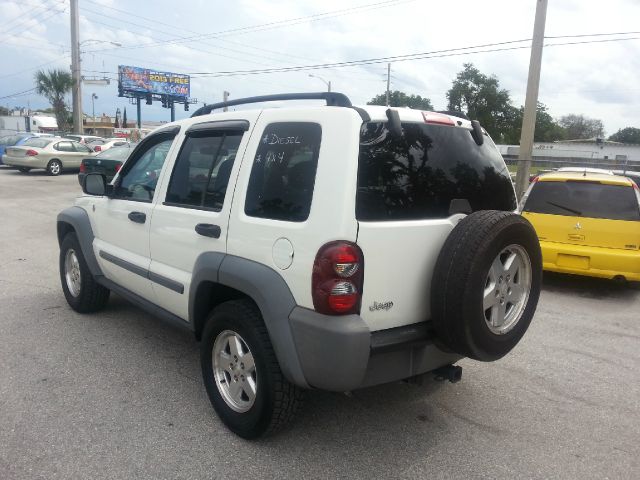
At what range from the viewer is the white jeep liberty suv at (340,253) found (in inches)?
104

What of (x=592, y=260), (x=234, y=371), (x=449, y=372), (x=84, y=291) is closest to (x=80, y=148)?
(x=84, y=291)

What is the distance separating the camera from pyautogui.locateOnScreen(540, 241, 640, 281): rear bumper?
20.8 ft

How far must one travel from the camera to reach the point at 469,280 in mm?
2736

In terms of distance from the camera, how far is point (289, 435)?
3211 millimetres

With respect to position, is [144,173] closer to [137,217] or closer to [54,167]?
[137,217]

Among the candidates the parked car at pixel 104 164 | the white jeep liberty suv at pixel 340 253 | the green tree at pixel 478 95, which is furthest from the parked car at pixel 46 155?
the green tree at pixel 478 95

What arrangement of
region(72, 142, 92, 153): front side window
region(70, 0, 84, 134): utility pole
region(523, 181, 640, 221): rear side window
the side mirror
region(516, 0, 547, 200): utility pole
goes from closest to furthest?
the side mirror → region(523, 181, 640, 221): rear side window → region(516, 0, 547, 200): utility pole → region(72, 142, 92, 153): front side window → region(70, 0, 84, 134): utility pole

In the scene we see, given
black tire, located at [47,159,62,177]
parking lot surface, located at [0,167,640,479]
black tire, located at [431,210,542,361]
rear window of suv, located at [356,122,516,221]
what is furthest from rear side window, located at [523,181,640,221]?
black tire, located at [47,159,62,177]

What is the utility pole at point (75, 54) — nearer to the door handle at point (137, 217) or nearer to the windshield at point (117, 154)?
the windshield at point (117, 154)

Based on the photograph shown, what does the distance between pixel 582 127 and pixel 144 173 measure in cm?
12187

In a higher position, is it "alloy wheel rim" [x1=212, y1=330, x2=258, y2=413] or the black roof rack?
the black roof rack

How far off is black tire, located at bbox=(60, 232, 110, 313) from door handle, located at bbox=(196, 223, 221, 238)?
212cm

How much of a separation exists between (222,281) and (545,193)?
5.37 meters

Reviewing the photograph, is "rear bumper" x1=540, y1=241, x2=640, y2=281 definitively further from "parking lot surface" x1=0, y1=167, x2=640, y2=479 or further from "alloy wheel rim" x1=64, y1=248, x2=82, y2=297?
"alloy wheel rim" x1=64, y1=248, x2=82, y2=297
